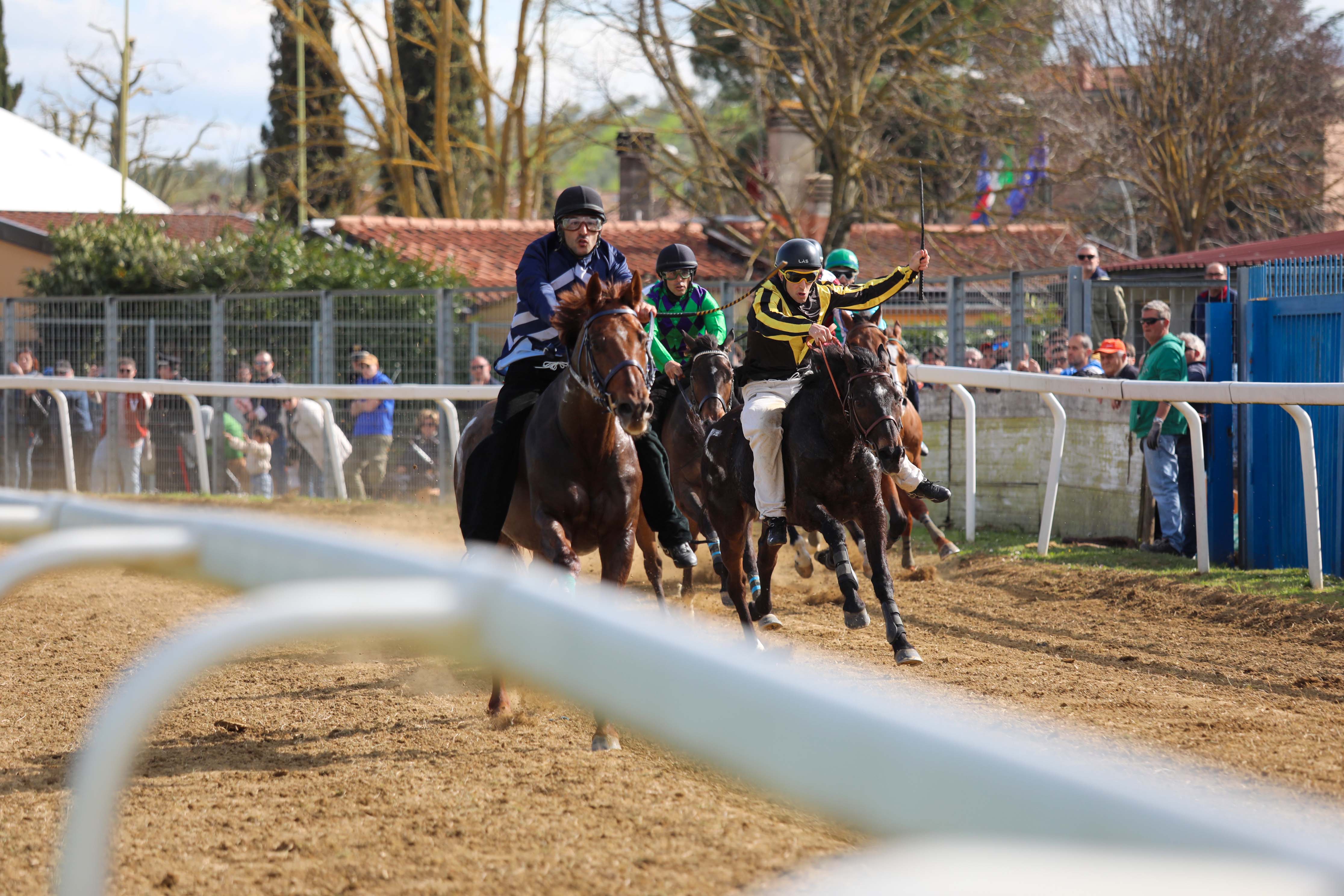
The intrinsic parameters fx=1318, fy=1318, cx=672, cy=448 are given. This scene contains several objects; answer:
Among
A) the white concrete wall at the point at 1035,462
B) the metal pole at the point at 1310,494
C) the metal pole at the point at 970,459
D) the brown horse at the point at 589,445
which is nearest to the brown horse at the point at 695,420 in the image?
the brown horse at the point at 589,445

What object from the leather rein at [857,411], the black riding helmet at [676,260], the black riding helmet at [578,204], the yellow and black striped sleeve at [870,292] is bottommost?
the leather rein at [857,411]

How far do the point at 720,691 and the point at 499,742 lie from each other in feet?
14.4

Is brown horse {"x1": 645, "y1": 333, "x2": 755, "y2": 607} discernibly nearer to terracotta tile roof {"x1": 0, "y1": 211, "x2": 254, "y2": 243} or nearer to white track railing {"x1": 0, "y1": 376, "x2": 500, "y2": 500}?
white track railing {"x1": 0, "y1": 376, "x2": 500, "y2": 500}

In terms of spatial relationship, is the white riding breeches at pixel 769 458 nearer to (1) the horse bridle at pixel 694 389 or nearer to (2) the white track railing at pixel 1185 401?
(1) the horse bridle at pixel 694 389

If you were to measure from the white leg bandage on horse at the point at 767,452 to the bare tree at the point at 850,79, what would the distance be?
14.7 m

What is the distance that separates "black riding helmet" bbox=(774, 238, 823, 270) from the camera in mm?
7730

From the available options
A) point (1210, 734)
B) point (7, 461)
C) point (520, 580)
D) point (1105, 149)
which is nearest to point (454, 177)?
point (1105, 149)

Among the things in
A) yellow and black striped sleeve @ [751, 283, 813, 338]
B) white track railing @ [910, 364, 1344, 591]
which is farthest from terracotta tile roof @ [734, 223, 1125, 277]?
yellow and black striped sleeve @ [751, 283, 813, 338]

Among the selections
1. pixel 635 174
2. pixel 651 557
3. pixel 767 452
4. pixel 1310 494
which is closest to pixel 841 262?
pixel 767 452

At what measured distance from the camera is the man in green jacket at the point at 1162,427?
33.2 ft

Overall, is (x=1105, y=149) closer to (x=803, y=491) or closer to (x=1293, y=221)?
(x=1293, y=221)

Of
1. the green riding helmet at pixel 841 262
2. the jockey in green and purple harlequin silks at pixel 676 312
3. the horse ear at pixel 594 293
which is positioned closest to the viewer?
the horse ear at pixel 594 293

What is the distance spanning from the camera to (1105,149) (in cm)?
2452

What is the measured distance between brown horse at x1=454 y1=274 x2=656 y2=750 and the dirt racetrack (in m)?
0.79
